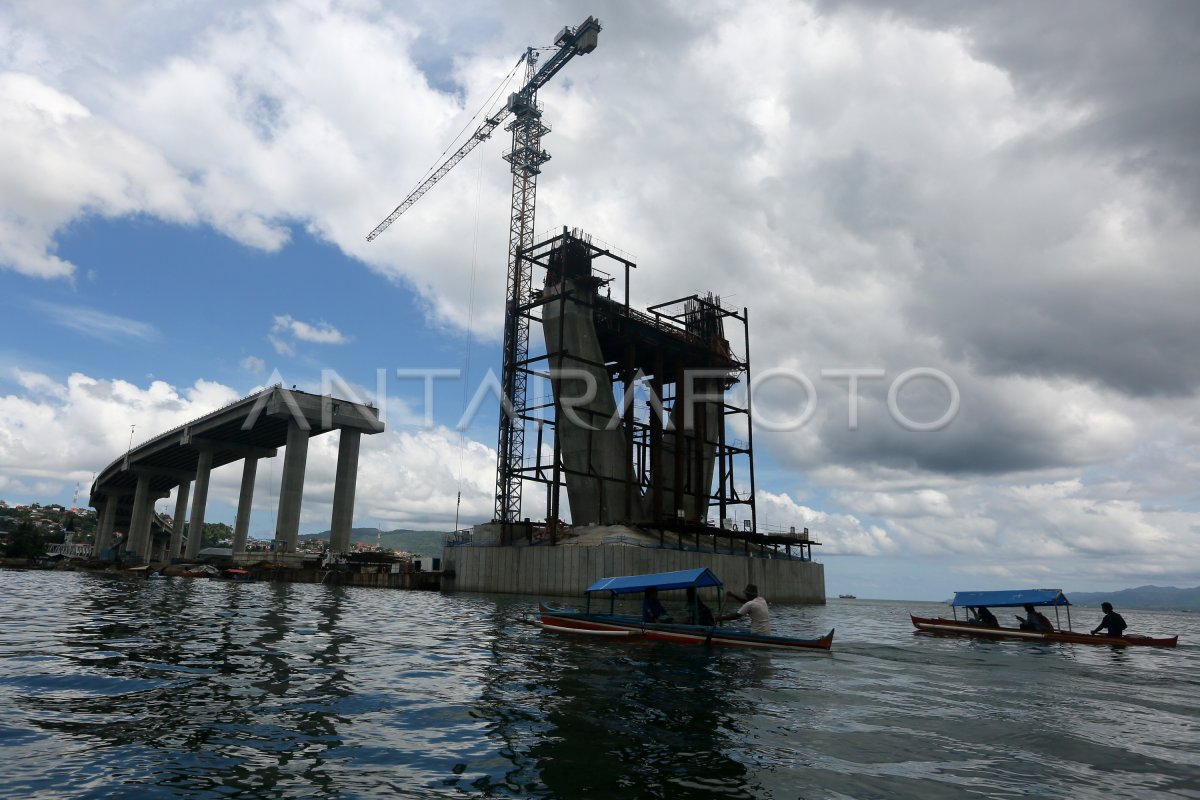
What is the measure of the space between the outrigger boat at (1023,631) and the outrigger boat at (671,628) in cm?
1335

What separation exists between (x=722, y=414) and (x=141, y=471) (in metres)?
104

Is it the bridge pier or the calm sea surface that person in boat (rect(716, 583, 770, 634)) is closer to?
the calm sea surface

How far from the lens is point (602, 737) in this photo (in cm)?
1203

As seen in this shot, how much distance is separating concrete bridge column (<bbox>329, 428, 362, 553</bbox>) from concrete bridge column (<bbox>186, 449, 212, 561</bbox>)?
26229 millimetres

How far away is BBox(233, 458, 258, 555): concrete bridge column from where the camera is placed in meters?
100

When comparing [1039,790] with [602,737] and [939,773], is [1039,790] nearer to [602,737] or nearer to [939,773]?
[939,773]

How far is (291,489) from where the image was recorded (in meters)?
90.2

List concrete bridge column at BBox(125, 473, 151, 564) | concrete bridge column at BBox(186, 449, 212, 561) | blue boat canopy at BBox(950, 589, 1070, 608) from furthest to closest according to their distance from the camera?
concrete bridge column at BBox(125, 473, 151, 564), concrete bridge column at BBox(186, 449, 212, 561), blue boat canopy at BBox(950, 589, 1070, 608)

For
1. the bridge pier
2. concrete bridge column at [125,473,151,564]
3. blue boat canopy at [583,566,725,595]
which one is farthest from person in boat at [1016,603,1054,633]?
concrete bridge column at [125,473,151,564]

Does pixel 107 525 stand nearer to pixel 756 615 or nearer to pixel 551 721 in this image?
pixel 756 615

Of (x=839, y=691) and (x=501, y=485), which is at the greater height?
(x=501, y=485)

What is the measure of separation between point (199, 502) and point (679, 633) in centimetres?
10210

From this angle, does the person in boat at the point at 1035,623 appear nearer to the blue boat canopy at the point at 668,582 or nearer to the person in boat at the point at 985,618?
the person in boat at the point at 985,618

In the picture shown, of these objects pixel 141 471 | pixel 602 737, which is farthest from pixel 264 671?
pixel 141 471
